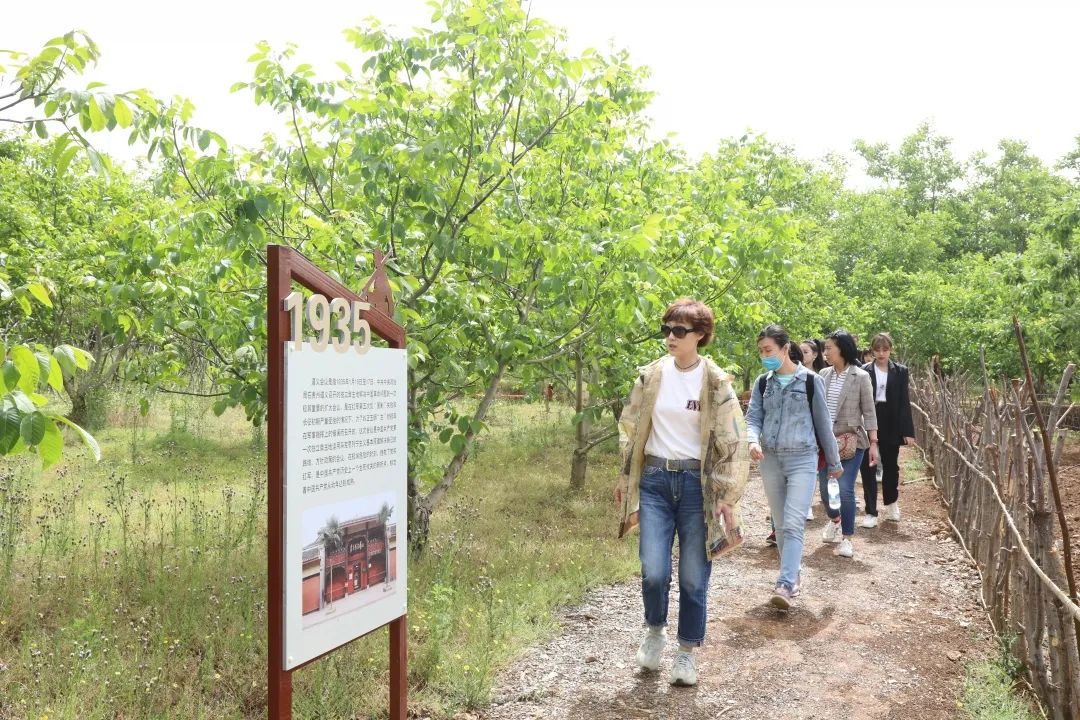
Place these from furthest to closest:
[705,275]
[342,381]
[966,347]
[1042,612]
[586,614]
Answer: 1. [966,347]
2. [705,275]
3. [586,614]
4. [1042,612]
5. [342,381]

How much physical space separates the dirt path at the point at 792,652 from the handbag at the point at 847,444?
874 millimetres

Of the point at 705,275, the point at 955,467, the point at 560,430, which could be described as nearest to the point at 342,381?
the point at 705,275

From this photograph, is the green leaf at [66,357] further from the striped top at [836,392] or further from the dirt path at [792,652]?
the striped top at [836,392]

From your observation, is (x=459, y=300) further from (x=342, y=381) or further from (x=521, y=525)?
(x=521, y=525)

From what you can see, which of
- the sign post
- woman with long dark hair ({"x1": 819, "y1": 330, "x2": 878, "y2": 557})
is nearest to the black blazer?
woman with long dark hair ({"x1": 819, "y1": 330, "x2": 878, "y2": 557})

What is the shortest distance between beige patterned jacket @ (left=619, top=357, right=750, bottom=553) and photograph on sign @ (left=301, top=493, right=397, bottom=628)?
141 cm

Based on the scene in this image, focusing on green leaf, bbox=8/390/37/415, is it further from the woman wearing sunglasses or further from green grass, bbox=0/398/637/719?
the woman wearing sunglasses

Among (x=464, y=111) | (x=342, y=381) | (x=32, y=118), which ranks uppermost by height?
(x=464, y=111)

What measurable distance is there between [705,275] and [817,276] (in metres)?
8.90

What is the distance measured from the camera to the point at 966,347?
21.4 meters

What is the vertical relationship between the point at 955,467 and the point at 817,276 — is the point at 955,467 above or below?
below

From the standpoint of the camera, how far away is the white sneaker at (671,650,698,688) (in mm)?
4066

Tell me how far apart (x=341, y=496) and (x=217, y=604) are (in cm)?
267

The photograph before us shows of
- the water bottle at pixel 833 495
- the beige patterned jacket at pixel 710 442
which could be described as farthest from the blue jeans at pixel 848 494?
the beige patterned jacket at pixel 710 442
